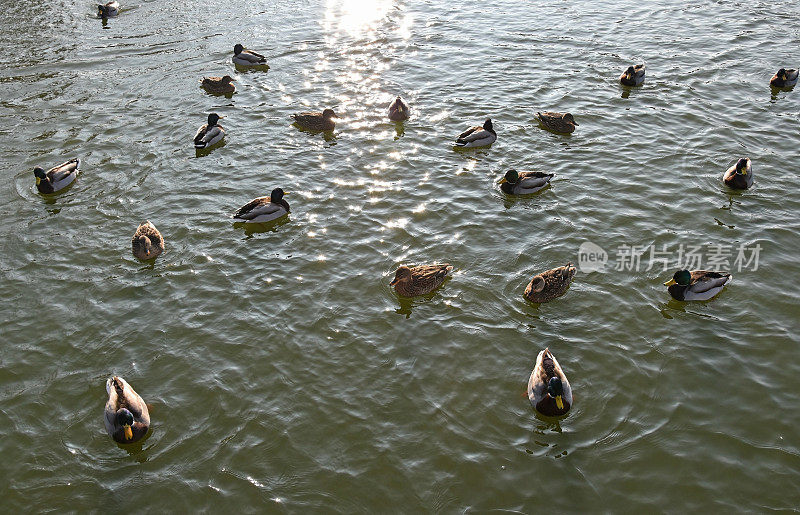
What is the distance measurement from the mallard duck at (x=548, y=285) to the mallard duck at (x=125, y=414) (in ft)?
25.7

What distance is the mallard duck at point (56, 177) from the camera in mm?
16641

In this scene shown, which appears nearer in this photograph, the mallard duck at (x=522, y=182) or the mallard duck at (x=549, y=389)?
the mallard duck at (x=549, y=389)

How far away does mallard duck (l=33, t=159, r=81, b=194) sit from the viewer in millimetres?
16641

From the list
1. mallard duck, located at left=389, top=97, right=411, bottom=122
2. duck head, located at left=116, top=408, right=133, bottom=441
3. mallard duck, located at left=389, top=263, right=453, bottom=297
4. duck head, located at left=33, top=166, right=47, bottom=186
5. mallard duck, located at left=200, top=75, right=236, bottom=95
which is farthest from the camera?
mallard duck, located at left=200, top=75, right=236, bottom=95

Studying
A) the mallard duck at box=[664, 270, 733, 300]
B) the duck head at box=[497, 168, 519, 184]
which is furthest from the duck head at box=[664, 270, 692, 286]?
the duck head at box=[497, 168, 519, 184]

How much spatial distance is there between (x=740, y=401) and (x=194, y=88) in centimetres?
2034

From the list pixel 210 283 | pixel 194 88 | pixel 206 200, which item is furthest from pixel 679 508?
pixel 194 88

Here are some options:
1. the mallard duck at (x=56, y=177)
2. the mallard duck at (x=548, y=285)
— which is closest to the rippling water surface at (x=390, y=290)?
the mallard duck at (x=548, y=285)

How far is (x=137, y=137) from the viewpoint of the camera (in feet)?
63.9

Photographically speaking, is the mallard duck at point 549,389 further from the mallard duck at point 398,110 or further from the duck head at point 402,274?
the mallard duck at point 398,110

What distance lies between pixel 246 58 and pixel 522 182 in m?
13.7

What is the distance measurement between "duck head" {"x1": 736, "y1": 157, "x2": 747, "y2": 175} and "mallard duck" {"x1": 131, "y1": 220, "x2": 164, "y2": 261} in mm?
14940

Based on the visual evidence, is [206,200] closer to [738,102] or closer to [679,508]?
[679,508]

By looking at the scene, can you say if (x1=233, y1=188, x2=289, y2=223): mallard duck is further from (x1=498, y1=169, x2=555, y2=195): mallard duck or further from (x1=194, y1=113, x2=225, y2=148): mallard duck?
(x1=498, y1=169, x2=555, y2=195): mallard duck
